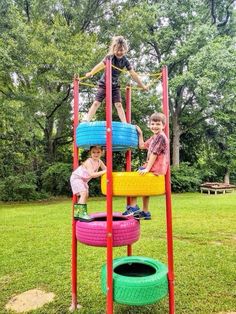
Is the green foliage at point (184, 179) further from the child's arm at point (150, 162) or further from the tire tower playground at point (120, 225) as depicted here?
the child's arm at point (150, 162)

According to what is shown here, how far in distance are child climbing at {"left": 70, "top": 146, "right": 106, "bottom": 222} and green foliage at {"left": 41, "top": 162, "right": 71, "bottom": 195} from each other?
11628mm

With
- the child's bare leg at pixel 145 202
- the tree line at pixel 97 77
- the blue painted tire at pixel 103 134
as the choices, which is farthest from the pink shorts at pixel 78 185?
the tree line at pixel 97 77

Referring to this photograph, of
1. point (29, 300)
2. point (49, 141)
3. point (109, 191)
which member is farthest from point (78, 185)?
point (49, 141)

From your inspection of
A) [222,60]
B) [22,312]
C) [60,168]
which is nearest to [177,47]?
[222,60]

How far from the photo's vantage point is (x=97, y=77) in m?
14.7

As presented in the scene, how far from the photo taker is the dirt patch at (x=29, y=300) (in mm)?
3979

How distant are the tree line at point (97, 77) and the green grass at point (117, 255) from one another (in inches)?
248

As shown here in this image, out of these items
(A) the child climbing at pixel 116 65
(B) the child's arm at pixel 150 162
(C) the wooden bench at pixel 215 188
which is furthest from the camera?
(C) the wooden bench at pixel 215 188

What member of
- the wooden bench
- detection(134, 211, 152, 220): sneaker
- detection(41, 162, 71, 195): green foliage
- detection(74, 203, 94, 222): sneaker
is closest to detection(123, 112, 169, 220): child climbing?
detection(134, 211, 152, 220): sneaker

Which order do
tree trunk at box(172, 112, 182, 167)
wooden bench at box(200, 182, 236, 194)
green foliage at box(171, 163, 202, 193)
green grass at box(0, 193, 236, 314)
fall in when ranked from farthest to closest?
tree trunk at box(172, 112, 182, 167), green foliage at box(171, 163, 202, 193), wooden bench at box(200, 182, 236, 194), green grass at box(0, 193, 236, 314)

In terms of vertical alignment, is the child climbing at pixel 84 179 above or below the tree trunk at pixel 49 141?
below

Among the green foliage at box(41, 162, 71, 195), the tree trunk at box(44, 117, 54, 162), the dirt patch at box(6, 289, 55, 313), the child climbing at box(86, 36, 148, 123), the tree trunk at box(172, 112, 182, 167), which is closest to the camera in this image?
the child climbing at box(86, 36, 148, 123)

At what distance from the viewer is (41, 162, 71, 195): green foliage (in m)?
15.8

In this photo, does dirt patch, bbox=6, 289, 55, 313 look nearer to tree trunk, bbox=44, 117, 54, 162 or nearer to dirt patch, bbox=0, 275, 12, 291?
dirt patch, bbox=0, 275, 12, 291
